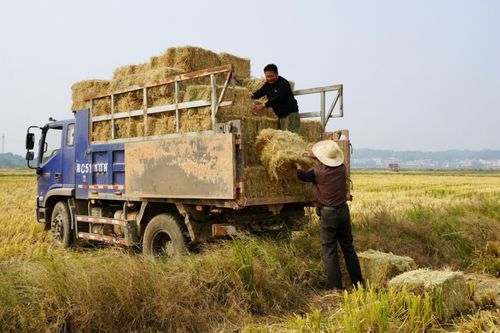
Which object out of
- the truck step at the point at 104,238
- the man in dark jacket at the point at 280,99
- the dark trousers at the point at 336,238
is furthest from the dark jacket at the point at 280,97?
the truck step at the point at 104,238

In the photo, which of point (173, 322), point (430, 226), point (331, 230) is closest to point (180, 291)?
point (173, 322)

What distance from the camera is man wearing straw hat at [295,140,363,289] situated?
6430 millimetres

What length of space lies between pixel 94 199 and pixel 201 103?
3593mm

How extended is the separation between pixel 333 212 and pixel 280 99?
97.2 inches

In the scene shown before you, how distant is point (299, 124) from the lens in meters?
8.43

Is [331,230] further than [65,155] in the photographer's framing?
No

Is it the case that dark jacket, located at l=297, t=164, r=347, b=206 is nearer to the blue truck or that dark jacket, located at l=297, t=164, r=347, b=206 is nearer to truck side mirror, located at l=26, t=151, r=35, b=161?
the blue truck

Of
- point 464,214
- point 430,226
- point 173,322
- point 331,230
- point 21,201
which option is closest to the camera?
point 173,322

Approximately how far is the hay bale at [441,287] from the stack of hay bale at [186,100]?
2.44 meters

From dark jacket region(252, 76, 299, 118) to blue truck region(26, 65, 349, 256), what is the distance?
714 mm

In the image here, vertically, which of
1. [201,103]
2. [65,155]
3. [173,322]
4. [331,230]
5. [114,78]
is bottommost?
[173,322]

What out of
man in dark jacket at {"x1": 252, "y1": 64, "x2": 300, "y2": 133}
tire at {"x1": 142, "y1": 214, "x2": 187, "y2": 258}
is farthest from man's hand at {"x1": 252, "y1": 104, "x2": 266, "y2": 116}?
tire at {"x1": 142, "y1": 214, "x2": 187, "y2": 258}

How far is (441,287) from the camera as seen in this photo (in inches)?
205

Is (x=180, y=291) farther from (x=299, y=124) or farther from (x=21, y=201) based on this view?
(x=21, y=201)
